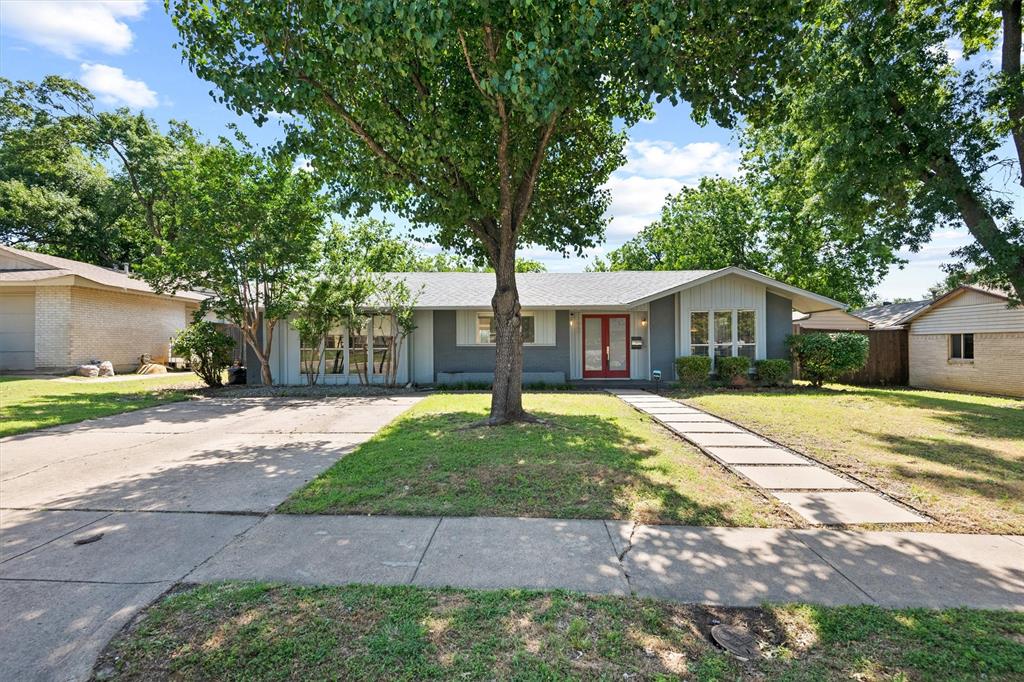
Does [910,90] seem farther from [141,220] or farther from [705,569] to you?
[141,220]

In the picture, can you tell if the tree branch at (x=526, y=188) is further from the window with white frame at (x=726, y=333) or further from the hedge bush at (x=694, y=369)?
the window with white frame at (x=726, y=333)

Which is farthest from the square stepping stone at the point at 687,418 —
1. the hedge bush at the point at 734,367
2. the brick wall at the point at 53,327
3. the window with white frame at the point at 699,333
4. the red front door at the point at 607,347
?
the brick wall at the point at 53,327

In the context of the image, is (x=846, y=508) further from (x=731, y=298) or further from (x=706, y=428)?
(x=731, y=298)

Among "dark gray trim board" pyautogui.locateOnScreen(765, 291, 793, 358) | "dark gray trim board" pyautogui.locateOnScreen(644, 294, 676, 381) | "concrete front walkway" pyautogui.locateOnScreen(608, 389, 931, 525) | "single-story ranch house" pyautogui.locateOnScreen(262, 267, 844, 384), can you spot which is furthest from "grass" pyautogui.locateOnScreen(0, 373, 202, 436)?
"dark gray trim board" pyautogui.locateOnScreen(765, 291, 793, 358)

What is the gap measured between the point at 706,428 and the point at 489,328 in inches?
327

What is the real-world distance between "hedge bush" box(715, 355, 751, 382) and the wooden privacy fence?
495 cm

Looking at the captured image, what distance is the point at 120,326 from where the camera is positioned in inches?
722

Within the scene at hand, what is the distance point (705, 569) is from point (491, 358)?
A: 468 inches

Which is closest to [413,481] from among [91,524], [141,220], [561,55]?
[91,524]

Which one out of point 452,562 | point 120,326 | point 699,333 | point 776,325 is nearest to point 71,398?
point 120,326

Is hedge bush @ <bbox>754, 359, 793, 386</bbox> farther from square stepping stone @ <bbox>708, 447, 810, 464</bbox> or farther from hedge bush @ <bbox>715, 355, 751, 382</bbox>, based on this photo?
square stepping stone @ <bbox>708, 447, 810, 464</bbox>

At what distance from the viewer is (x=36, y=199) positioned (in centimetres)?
2359

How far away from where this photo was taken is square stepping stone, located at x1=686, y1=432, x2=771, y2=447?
23.5 ft

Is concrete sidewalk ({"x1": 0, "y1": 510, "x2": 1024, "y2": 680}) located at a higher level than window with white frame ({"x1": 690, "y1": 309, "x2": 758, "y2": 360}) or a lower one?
lower
